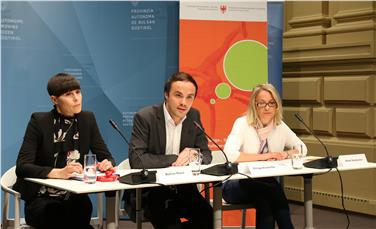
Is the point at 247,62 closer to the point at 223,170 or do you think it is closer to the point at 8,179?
the point at 223,170

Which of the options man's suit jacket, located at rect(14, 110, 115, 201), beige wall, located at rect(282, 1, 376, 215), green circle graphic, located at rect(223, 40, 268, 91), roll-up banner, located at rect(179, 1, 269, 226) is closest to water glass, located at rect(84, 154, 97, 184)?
man's suit jacket, located at rect(14, 110, 115, 201)

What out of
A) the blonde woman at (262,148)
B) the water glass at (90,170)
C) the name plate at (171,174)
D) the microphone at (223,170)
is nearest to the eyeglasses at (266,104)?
the blonde woman at (262,148)

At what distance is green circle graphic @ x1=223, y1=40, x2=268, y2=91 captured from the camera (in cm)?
532

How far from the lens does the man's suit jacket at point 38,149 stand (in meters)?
3.37

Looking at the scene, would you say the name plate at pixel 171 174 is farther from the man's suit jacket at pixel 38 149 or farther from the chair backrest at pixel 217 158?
the chair backrest at pixel 217 158

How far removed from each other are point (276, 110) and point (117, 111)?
1.65 metres

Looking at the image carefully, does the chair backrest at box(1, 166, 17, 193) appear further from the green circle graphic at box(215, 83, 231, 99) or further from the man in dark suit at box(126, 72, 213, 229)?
the green circle graphic at box(215, 83, 231, 99)

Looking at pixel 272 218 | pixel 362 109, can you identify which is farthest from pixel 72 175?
pixel 362 109

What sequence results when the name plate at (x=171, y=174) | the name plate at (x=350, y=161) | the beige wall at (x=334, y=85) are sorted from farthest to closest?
the beige wall at (x=334, y=85)
the name plate at (x=350, y=161)
the name plate at (x=171, y=174)

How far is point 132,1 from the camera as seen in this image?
5.41 metres

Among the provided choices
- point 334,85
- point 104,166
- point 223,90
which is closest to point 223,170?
point 104,166

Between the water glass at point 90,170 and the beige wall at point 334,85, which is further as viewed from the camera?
the beige wall at point 334,85

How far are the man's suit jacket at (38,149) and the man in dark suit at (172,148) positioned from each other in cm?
29

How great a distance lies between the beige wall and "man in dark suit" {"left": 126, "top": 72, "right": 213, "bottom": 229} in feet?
7.57
